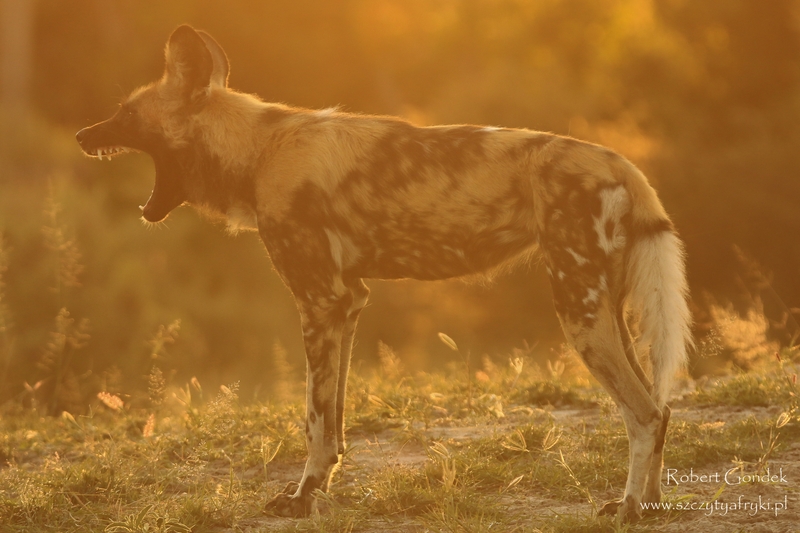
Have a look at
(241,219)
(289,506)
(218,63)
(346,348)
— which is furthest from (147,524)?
(218,63)

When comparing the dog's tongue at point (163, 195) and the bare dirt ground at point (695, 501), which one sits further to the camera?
the dog's tongue at point (163, 195)

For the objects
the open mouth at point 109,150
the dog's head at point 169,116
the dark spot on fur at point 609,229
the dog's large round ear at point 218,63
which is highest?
the dog's large round ear at point 218,63

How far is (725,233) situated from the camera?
11.3 metres

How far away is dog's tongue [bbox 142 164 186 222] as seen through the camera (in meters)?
3.95

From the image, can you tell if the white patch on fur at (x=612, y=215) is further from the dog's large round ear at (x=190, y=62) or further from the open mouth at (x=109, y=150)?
the open mouth at (x=109, y=150)

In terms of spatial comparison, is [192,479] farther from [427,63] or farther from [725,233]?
[427,63]

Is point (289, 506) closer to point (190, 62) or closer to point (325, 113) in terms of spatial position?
point (325, 113)

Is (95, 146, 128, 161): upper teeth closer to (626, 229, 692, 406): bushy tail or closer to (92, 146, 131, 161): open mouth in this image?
(92, 146, 131, 161): open mouth

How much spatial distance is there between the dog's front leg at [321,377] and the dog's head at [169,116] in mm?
955

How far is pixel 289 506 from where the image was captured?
332 cm

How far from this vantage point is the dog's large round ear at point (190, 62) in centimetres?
378

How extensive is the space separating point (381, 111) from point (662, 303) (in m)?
12.6

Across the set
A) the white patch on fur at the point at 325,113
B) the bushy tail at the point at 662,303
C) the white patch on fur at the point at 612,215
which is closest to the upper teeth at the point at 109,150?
the white patch on fur at the point at 325,113

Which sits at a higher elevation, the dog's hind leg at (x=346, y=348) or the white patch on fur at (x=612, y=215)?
the white patch on fur at (x=612, y=215)
